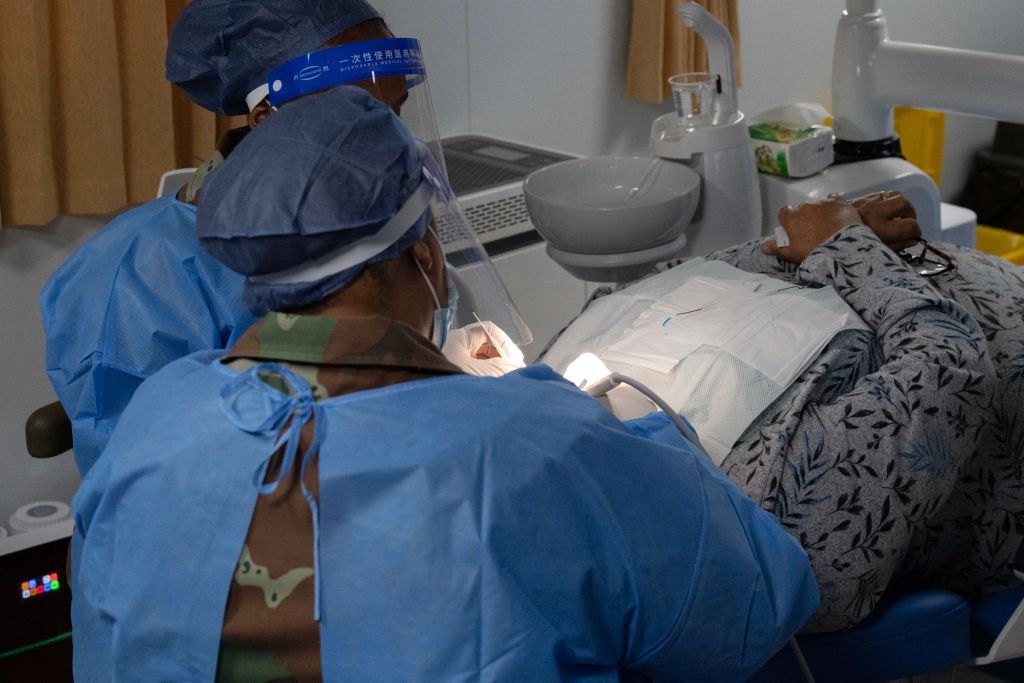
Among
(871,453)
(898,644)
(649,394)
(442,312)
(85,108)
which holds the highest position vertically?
(85,108)

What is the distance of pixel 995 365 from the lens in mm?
1485

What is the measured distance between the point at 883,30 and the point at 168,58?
146 cm

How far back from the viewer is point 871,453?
128 cm

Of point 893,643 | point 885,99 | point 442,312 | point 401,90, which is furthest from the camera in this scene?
point 885,99

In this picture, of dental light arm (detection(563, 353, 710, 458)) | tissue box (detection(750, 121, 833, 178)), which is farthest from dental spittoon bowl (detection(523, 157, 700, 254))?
dental light arm (detection(563, 353, 710, 458))

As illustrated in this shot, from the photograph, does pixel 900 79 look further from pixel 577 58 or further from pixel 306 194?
pixel 306 194

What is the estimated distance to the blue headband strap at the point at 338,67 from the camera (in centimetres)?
138

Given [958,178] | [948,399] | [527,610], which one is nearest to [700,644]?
[527,610]

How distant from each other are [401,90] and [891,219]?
0.80 meters

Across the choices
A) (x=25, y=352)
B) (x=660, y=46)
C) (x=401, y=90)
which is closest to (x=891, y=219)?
(x=401, y=90)

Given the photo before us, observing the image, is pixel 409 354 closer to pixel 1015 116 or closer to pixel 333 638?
pixel 333 638

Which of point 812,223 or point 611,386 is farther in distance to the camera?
point 812,223

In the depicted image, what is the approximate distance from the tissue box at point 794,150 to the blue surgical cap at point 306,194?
1.37 meters

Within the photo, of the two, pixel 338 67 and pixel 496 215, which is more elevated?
pixel 338 67
